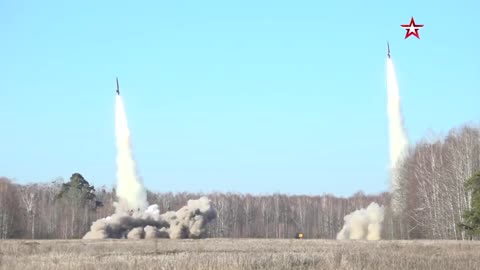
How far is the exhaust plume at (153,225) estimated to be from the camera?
Result: 69000 millimetres

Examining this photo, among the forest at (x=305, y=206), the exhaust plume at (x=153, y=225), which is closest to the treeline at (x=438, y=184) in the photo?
the forest at (x=305, y=206)

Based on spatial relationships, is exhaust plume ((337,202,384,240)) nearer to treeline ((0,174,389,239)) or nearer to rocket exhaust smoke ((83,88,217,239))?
treeline ((0,174,389,239))

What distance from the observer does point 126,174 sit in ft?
223

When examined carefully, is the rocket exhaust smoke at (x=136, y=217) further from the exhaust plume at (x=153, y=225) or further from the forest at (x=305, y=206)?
the forest at (x=305, y=206)

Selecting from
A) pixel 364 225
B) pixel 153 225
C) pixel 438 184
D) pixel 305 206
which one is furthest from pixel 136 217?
pixel 305 206

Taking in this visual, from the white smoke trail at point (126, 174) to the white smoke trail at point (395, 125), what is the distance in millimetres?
22586

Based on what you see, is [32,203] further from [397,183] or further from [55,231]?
[397,183]

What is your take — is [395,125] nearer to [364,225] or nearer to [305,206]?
[364,225]

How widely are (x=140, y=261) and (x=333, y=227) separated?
83.3 meters

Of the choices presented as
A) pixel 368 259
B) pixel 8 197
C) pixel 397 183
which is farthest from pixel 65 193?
pixel 368 259

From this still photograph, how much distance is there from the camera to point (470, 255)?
2984 cm

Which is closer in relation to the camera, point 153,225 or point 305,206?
point 153,225

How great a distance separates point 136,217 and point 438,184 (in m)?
29.6

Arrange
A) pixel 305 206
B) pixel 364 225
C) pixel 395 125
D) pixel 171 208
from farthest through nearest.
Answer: pixel 305 206, pixel 171 208, pixel 364 225, pixel 395 125
